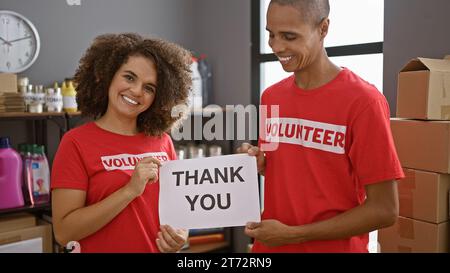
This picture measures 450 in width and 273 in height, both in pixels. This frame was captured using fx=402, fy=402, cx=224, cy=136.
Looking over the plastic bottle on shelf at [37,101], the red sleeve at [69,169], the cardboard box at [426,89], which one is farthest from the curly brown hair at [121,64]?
the plastic bottle on shelf at [37,101]

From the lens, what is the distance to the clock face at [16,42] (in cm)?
252

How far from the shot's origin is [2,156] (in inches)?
91.4

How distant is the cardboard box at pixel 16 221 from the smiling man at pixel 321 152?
1.78m

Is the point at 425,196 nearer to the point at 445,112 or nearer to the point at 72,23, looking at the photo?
the point at 445,112

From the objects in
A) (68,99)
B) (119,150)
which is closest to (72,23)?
(68,99)

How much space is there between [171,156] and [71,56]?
1781 millimetres

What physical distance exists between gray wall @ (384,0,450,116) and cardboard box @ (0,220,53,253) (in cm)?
214

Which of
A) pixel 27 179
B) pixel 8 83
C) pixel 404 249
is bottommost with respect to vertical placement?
pixel 404 249

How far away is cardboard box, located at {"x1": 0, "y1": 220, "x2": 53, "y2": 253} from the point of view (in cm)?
230

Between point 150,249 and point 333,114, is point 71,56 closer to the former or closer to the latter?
point 150,249

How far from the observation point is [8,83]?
2.35 m

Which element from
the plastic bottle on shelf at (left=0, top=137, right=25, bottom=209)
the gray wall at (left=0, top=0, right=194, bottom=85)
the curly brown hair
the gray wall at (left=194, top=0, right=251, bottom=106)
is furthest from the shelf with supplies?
the gray wall at (left=194, top=0, right=251, bottom=106)

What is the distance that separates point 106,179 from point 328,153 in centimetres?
67
